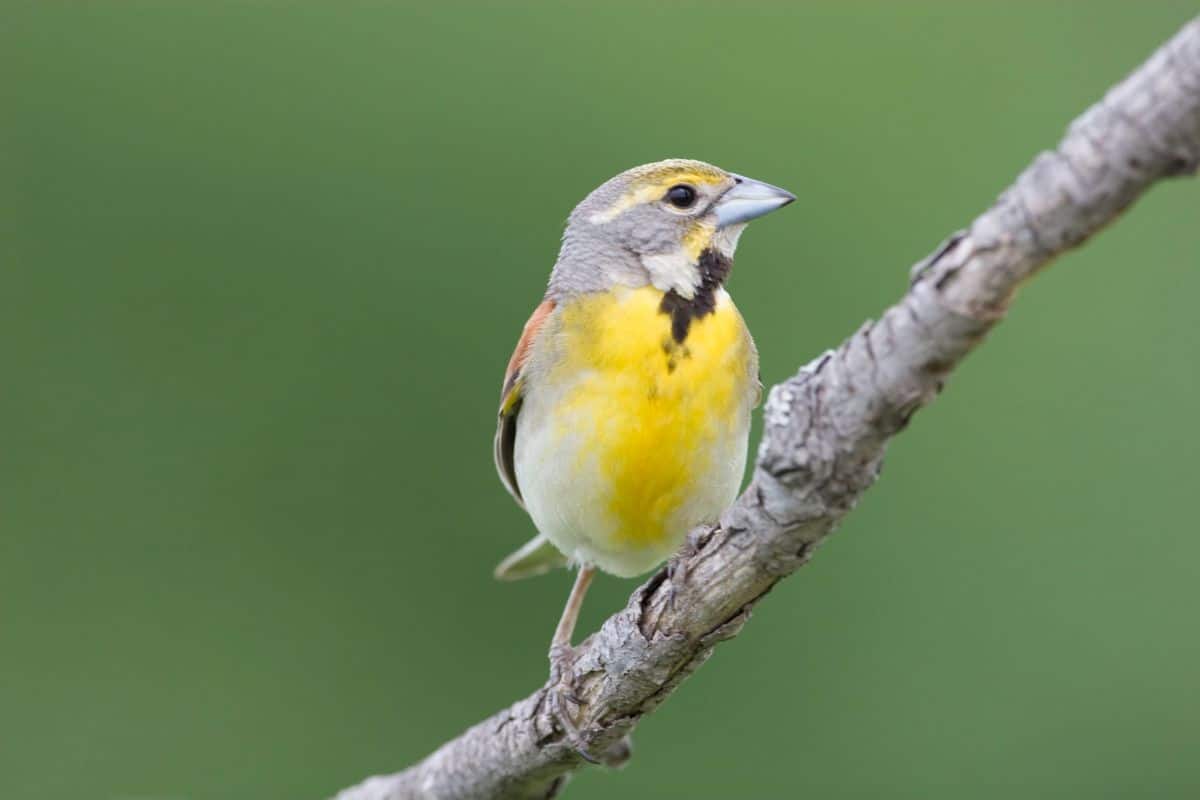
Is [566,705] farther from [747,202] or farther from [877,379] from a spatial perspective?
[877,379]

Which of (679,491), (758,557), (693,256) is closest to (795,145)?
(693,256)

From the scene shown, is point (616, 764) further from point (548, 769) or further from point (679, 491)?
point (679, 491)

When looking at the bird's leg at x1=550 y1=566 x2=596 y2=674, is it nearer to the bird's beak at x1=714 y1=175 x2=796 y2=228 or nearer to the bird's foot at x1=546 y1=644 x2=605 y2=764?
the bird's foot at x1=546 y1=644 x2=605 y2=764

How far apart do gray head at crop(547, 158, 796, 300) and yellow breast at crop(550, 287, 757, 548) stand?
0.10 m

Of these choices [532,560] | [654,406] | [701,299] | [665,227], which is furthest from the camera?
[532,560]

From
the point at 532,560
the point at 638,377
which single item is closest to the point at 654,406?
the point at 638,377

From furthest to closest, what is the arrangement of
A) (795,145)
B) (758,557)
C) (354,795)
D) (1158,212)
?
(795,145), (1158,212), (354,795), (758,557)

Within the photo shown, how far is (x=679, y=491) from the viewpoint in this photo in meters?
3.56

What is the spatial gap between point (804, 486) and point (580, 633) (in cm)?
354

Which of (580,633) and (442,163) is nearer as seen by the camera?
(580,633)

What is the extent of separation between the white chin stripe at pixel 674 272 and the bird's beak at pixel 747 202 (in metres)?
0.14

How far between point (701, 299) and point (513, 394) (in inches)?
23.8

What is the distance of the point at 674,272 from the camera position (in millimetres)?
3725

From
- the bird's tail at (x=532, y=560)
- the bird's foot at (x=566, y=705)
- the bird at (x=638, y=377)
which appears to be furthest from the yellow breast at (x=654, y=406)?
the bird's tail at (x=532, y=560)
